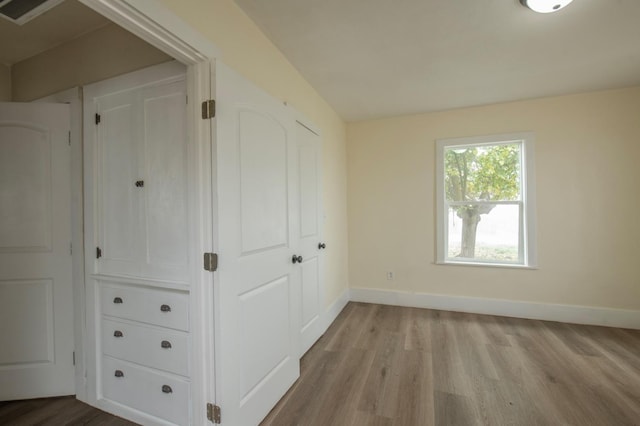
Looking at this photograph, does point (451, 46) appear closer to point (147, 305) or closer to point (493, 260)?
point (493, 260)

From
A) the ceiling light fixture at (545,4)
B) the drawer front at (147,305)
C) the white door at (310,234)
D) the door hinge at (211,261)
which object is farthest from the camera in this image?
the white door at (310,234)

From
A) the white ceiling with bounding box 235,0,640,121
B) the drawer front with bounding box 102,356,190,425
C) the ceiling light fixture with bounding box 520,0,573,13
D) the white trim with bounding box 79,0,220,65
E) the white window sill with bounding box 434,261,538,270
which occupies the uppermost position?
the white ceiling with bounding box 235,0,640,121

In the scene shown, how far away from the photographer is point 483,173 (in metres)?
3.36

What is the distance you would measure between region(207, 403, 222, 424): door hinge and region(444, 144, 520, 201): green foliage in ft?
10.8

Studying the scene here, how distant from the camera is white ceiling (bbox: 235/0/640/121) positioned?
5.57 feet

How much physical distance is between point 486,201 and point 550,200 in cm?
64

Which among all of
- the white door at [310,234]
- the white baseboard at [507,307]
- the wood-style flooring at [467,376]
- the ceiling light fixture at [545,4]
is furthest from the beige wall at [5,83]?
the white baseboard at [507,307]

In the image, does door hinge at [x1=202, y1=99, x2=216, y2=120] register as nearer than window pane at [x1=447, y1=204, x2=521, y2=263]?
Yes

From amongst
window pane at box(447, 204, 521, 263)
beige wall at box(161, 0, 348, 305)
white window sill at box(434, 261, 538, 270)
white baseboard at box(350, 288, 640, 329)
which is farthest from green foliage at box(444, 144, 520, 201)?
beige wall at box(161, 0, 348, 305)

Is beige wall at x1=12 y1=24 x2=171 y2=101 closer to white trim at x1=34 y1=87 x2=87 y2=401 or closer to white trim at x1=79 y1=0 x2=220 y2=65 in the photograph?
white trim at x1=34 y1=87 x2=87 y2=401

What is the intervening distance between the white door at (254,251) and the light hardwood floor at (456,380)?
1.08 ft

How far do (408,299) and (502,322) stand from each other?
41.2 inches

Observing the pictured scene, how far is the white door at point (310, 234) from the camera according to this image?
7.63 feet

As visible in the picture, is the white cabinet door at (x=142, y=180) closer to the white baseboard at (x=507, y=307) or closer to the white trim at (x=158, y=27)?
the white trim at (x=158, y=27)
